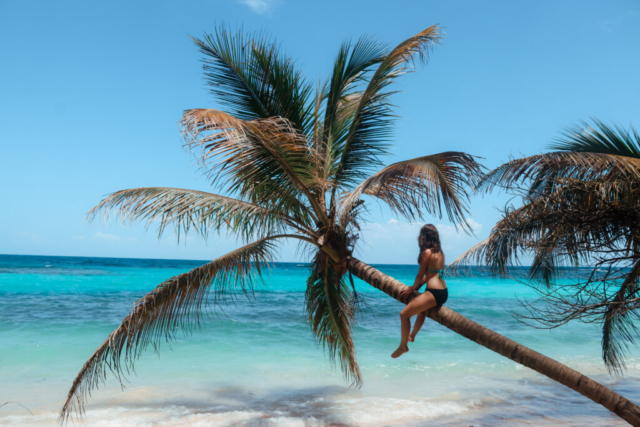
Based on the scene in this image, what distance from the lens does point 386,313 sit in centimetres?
2033

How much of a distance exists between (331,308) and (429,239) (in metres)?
2.10

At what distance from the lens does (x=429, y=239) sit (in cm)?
445

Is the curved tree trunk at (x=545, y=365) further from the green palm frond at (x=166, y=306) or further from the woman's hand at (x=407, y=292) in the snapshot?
the green palm frond at (x=166, y=306)

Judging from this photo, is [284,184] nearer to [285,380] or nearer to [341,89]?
[341,89]

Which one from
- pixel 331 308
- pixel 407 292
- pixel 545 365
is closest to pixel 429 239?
pixel 407 292

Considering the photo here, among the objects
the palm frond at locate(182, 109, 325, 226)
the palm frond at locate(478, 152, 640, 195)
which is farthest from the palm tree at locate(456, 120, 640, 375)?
the palm frond at locate(182, 109, 325, 226)

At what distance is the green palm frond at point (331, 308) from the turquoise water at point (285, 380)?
0.43 m

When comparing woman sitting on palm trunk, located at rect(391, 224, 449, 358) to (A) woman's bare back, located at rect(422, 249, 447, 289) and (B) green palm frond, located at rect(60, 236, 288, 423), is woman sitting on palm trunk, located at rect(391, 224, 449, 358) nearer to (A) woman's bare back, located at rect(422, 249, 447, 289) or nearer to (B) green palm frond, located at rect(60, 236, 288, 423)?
(A) woman's bare back, located at rect(422, 249, 447, 289)

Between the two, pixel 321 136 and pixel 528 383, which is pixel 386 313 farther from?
pixel 321 136

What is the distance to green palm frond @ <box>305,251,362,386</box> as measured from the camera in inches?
238

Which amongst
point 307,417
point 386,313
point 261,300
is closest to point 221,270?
point 307,417

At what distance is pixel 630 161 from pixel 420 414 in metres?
5.68

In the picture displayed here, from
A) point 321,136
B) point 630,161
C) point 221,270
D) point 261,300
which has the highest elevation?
point 321,136

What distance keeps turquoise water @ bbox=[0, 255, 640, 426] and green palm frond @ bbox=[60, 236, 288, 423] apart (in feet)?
2.40
